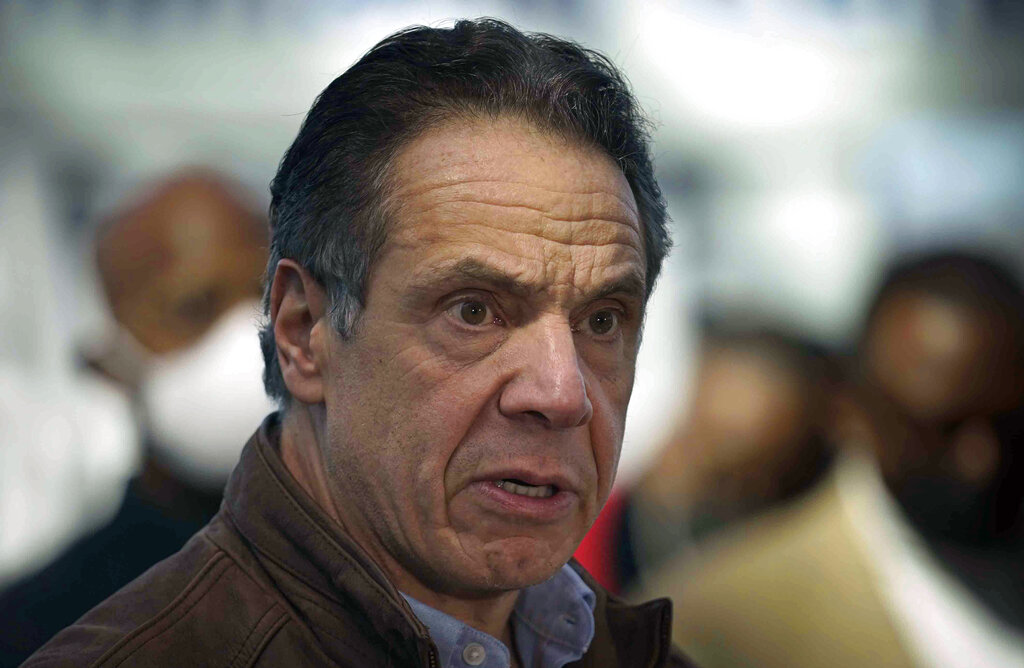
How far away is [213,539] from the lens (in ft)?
5.80

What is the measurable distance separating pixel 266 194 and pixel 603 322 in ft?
6.81

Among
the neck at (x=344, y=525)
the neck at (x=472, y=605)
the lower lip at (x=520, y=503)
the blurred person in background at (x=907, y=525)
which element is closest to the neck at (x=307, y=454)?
the neck at (x=344, y=525)

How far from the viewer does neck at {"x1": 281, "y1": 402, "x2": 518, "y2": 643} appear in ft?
5.82

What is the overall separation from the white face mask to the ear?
1.66 metres

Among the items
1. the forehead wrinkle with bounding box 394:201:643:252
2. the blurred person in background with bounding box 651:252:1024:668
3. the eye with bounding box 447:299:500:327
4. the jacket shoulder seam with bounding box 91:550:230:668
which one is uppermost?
the forehead wrinkle with bounding box 394:201:643:252

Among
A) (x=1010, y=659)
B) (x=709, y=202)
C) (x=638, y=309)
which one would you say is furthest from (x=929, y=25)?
(x=638, y=309)

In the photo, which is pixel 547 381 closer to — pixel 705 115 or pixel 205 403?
pixel 205 403

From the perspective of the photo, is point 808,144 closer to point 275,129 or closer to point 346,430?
point 275,129

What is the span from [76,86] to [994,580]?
3.63 metres

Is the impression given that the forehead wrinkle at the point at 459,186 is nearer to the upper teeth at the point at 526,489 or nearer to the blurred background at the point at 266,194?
the upper teeth at the point at 526,489

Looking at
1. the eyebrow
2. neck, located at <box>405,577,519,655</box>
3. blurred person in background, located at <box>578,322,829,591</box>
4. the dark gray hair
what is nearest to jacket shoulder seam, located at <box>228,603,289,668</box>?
neck, located at <box>405,577,519,655</box>

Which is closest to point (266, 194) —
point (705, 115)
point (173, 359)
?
point (173, 359)

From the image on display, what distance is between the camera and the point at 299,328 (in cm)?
186

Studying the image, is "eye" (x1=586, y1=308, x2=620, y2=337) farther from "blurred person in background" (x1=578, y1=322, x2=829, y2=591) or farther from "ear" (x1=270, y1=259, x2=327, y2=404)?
"blurred person in background" (x1=578, y1=322, x2=829, y2=591)
